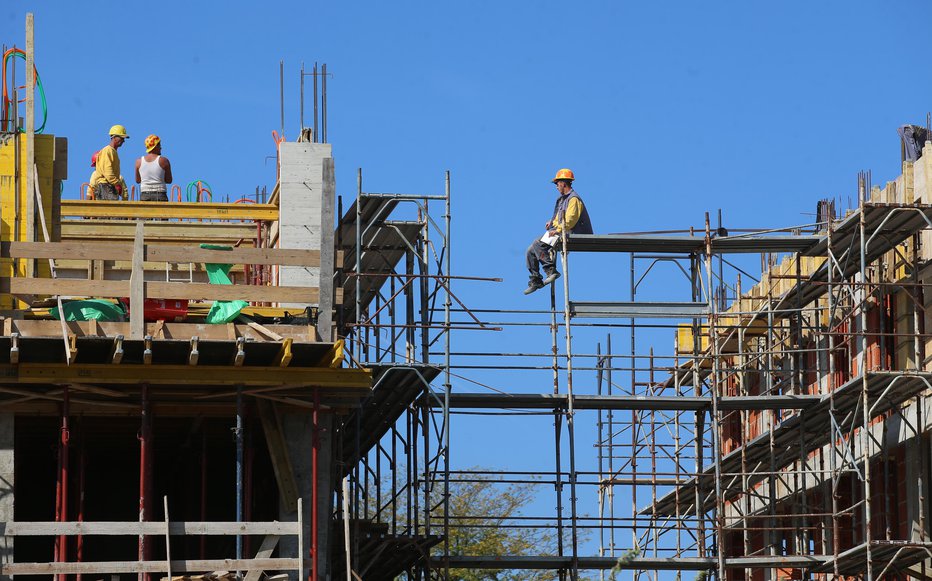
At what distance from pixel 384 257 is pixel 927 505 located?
9798 millimetres

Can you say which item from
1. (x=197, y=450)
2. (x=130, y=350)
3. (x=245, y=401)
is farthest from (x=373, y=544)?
Result: (x=130, y=350)

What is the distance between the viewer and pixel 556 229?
103 feet

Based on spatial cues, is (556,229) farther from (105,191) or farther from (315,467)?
(315,467)

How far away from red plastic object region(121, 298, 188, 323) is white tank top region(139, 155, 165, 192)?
7.54 m

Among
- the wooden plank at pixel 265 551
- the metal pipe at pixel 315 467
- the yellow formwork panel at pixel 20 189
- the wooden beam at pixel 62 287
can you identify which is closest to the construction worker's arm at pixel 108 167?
the yellow formwork panel at pixel 20 189

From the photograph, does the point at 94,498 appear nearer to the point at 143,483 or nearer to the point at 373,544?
the point at 373,544

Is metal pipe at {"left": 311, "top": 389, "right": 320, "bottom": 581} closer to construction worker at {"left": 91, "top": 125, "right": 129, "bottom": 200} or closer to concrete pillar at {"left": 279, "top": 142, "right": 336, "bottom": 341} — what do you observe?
concrete pillar at {"left": 279, "top": 142, "right": 336, "bottom": 341}

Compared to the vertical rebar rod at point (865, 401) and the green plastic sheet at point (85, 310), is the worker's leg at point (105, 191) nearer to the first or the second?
the green plastic sheet at point (85, 310)

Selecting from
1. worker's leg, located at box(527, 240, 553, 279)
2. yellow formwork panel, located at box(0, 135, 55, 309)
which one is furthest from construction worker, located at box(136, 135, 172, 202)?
worker's leg, located at box(527, 240, 553, 279)

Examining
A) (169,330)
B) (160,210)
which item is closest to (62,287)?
(169,330)

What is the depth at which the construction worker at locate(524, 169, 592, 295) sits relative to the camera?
31.1 metres

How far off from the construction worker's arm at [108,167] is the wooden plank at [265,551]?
1057 centimetres

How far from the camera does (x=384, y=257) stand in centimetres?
3138

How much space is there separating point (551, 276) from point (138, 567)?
1170 centimetres
